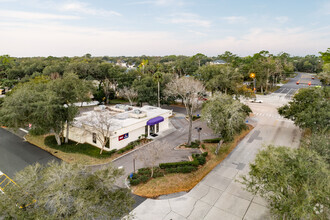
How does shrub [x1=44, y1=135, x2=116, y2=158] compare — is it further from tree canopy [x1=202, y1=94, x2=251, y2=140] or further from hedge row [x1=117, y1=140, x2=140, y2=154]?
tree canopy [x1=202, y1=94, x2=251, y2=140]

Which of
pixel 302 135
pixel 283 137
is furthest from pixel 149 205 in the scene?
pixel 302 135

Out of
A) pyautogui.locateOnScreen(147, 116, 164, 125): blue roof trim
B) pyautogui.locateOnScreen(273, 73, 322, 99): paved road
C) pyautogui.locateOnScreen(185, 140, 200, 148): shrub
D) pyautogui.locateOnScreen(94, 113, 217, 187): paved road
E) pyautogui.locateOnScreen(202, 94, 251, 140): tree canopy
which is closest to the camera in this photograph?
pyautogui.locateOnScreen(202, 94, 251, 140): tree canopy

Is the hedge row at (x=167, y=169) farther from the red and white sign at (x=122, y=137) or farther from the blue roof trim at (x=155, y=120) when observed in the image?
the blue roof trim at (x=155, y=120)

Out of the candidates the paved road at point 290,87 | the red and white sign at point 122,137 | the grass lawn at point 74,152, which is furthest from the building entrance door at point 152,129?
the paved road at point 290,87

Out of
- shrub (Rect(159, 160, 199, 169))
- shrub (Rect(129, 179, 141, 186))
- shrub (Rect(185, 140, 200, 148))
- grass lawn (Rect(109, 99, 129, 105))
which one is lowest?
shrub (Rect(129, 179, 141, 186))

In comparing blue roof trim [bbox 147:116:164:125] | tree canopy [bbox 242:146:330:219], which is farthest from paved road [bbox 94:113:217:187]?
tree canopy [bbox 242:146:330:219]
